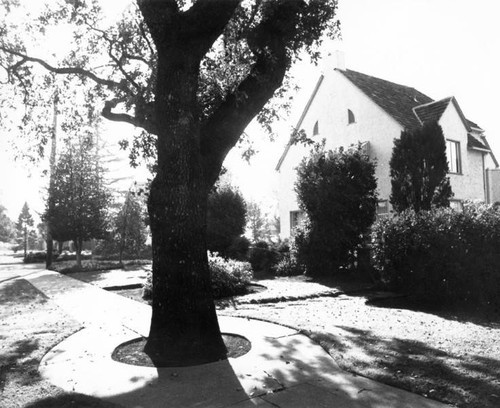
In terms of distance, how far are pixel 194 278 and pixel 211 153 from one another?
6.17ft

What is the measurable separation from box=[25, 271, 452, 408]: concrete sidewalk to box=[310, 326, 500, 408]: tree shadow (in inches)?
7.5

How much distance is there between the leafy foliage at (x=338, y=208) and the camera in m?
15.0

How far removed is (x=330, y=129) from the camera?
77.0ft

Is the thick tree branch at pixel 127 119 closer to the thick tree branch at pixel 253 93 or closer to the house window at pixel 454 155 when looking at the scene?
the thick tree branch at pixel 253 93

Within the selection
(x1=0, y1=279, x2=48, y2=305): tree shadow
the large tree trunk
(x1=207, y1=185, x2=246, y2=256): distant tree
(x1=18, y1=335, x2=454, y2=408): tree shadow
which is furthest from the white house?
(x1=18, y1=335, x2=454, y2=408): tree shadow

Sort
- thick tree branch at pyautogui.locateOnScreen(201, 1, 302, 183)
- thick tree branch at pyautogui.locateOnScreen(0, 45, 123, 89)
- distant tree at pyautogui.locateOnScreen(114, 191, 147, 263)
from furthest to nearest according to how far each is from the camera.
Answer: distant tree at pyautogui.locateOnScreen(114, 191, 147, 263), thick tree branch at pyautogui.locateOnScreen(0, 45, 123, 89), thick tree branch at pyautogui.locateOnScreen(201, 1, 302, 183)

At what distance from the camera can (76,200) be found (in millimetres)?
22859

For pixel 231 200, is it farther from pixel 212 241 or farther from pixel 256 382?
pixel 256 382

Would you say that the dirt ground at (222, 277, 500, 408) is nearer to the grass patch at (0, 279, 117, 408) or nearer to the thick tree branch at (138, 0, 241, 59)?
the grass patch at (0, 279, 117, 408)

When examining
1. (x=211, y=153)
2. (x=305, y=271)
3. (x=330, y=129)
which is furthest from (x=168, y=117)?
(x=330, y=129)

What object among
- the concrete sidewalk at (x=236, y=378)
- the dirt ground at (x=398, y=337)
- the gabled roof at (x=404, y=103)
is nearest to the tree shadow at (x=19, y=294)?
the dirt ground at (x=398, y=337)

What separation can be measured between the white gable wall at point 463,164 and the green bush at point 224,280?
13204 mm

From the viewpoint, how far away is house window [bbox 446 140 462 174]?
21219 millimetres

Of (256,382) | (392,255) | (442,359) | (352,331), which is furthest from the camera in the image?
(392,255)
